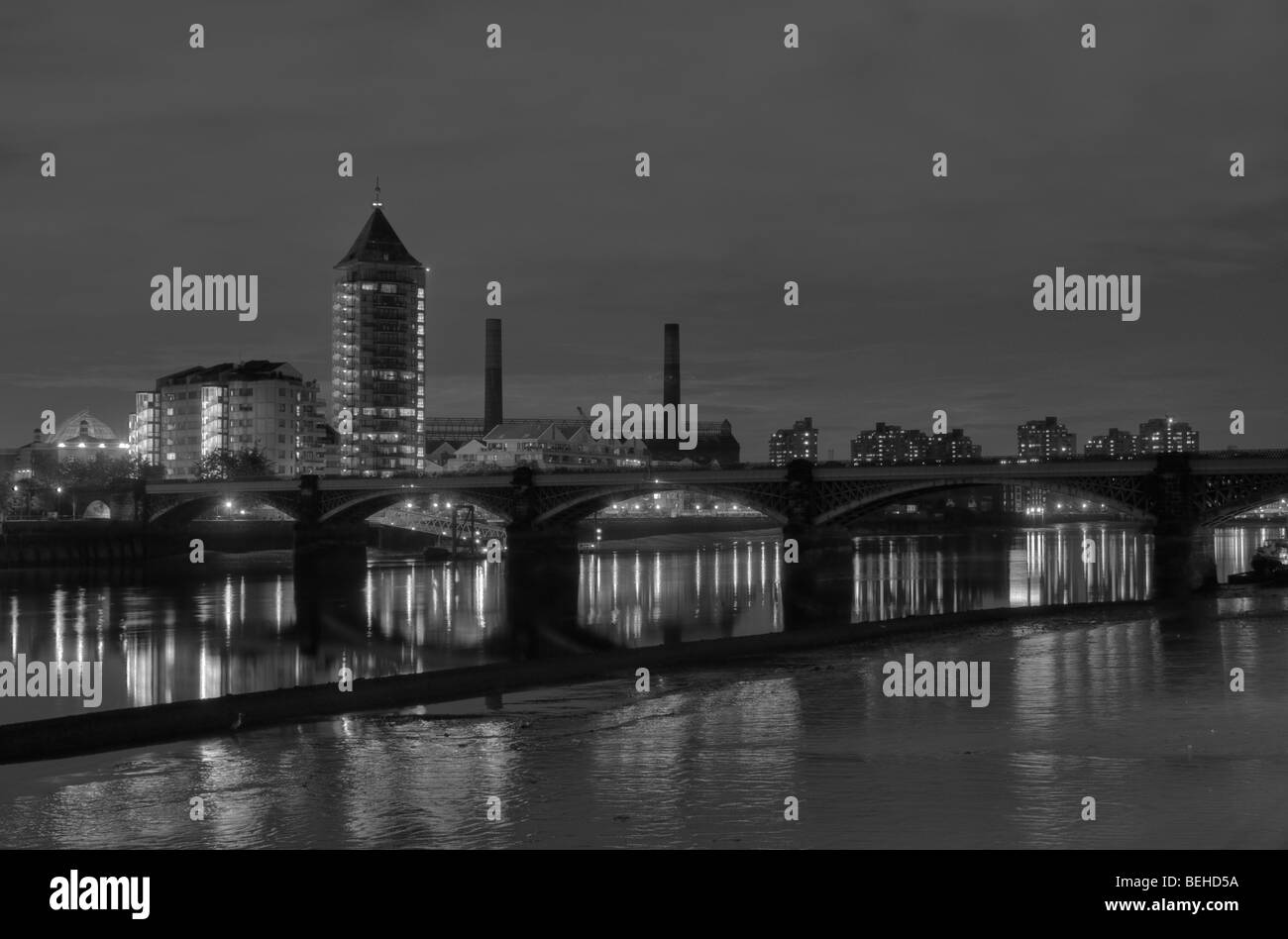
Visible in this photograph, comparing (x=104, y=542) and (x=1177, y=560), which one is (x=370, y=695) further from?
(x=104, y=542)

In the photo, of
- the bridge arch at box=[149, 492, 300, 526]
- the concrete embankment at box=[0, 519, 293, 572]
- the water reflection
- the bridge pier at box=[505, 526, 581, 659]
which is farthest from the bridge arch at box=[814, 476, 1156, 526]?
the concrete embankment at box=[0, 519, 293, 572]

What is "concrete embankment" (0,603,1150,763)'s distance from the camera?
23781 mm

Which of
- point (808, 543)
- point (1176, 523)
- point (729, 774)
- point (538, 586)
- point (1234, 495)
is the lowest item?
point (729, 774)

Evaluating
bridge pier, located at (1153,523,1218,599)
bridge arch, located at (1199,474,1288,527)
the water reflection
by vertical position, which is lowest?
the water reflection

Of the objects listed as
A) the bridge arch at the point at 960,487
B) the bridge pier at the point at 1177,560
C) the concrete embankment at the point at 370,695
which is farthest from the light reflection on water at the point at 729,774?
the bridge arch at the point at 960,487

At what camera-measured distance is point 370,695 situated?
1139 inches

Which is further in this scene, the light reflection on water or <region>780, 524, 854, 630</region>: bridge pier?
<region>780, 524, 854, 630</region>: bridge pier

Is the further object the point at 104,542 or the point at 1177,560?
the point at 104,542

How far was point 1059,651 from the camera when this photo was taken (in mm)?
37125

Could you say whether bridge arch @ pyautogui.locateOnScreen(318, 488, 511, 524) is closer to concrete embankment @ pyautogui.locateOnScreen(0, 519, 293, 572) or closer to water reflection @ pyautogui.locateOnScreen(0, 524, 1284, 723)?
water reflection @ pyautogui.locateOnScreen(0, 524, 1284, 723)

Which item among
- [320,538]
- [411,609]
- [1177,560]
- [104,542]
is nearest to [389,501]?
[320,538]
